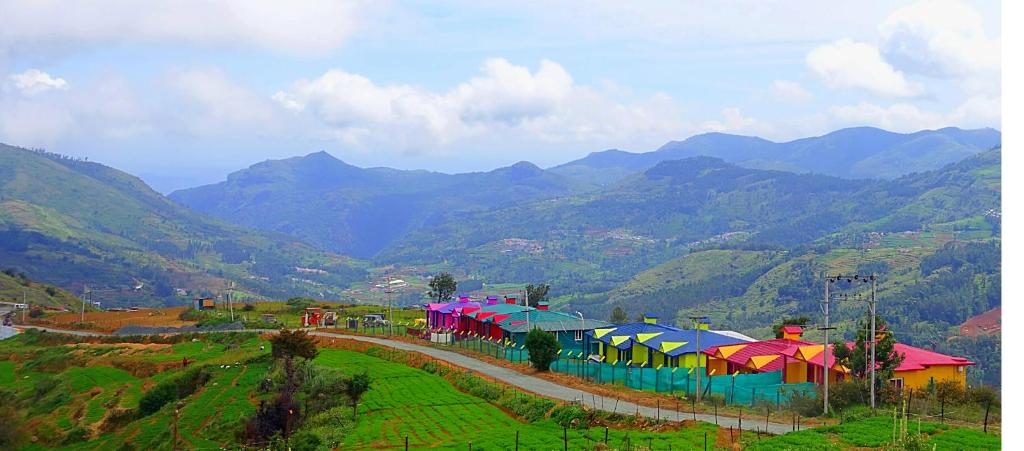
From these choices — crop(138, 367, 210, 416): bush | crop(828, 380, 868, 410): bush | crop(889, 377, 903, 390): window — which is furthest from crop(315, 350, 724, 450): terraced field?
crop(889, 377, 903, 390): window

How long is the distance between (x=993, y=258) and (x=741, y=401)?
102537 millimetres

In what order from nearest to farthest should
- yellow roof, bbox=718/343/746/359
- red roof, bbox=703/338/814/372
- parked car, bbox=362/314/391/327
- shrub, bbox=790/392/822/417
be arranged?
shrub, bbox=790/392/822/417 < red roof, bbox=703/338/814/372 < yellow roof, bbox=718/343/746/359 < parked car, bbox=362/314/391/327

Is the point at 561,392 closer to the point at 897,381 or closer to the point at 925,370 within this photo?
the point at 897,381

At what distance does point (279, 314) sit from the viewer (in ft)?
295

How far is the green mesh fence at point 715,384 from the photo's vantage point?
3612cm

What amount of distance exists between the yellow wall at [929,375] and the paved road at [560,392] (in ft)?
31.1

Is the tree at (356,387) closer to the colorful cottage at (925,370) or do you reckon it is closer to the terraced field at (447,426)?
the terraced field at (447,426)

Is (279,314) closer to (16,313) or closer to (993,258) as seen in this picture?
(16,313)

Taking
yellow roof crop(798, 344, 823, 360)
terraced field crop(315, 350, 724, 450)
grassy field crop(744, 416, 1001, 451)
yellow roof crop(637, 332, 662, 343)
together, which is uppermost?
yellow roof crop(798, 344, 823, 360)

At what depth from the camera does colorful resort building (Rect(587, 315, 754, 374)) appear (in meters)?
45.1

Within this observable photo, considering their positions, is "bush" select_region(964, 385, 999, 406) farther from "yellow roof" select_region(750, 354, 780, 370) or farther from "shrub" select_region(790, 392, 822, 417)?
"yellow roof" select_region(750, 354, 780, 370)

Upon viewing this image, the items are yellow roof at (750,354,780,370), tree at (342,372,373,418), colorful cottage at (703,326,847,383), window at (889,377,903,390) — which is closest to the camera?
window at (889,377,903,390)

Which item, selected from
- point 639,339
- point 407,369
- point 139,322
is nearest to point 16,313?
point 139,322

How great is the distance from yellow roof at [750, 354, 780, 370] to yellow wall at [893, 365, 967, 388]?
599cm
